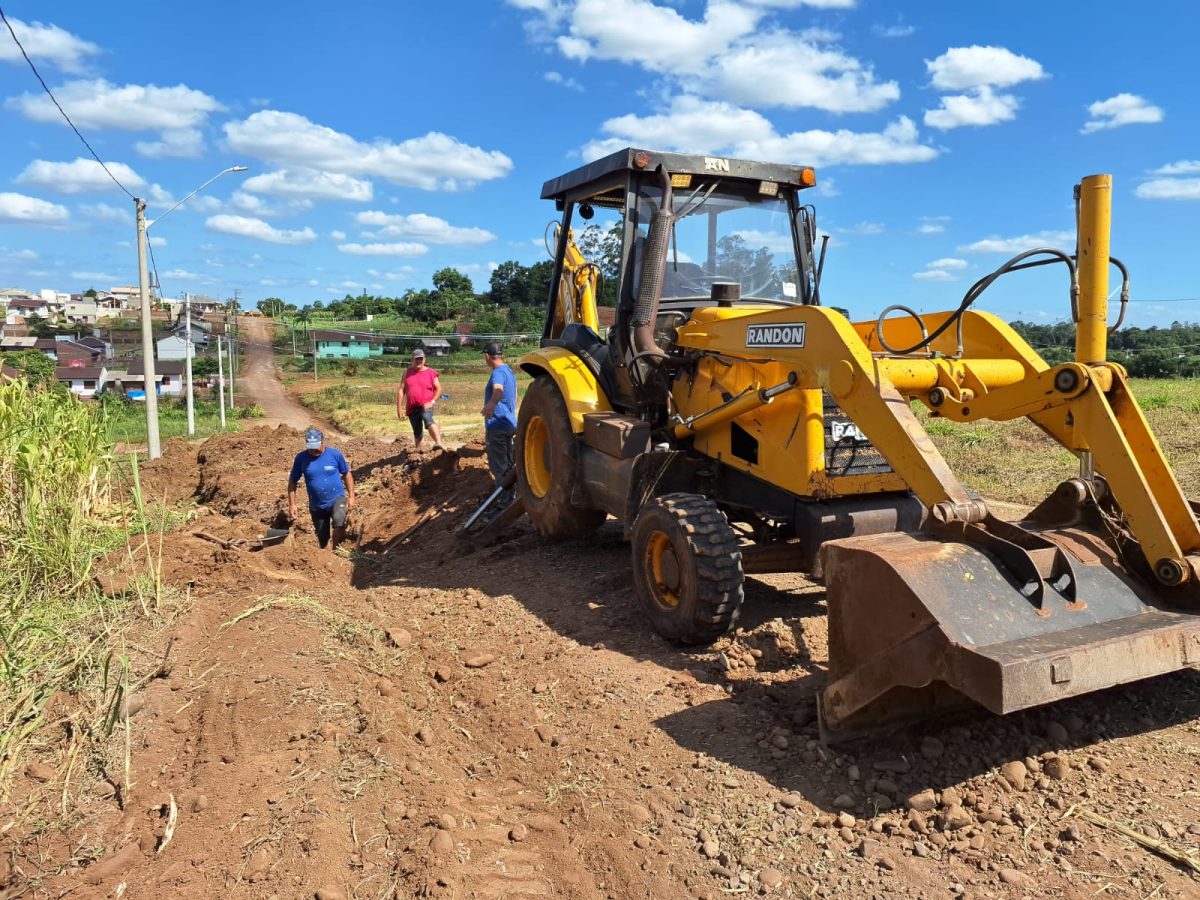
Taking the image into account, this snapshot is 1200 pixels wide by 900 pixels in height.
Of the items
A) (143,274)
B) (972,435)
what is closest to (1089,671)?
(972,435)

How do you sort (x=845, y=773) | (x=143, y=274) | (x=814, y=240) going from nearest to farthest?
(x=845, y=773), (x=814, y=240), (x=143, y=274)

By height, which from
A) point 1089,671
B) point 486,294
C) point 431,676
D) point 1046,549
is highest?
point 486,294

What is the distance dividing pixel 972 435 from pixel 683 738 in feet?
40.6

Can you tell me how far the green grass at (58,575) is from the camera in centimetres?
456

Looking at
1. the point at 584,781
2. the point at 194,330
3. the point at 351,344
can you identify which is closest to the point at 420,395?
the point at 584,781

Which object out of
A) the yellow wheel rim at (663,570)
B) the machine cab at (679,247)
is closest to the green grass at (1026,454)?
the machine cab at (679,247)

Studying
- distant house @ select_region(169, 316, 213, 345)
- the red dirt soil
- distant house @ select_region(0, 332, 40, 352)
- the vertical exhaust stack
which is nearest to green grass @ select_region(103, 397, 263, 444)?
distant house @ select_region(169, 316, 213, 345)

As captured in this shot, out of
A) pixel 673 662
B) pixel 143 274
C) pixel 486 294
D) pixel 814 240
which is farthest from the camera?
pixel 486 294

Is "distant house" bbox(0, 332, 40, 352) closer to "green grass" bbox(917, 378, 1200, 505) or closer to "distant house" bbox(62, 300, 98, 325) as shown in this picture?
"distant house" bbox(62, 300, 98, 325)

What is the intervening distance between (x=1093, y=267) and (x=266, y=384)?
2033 inches

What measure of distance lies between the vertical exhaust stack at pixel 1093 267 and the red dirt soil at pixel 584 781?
5.33 feet

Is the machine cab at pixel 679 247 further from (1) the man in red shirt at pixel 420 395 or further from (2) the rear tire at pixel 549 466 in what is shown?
(1) the man in red shirt at pixel 420 395

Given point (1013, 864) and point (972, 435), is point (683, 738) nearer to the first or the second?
point (1013, 864)

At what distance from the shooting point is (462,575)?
7.36 meters
